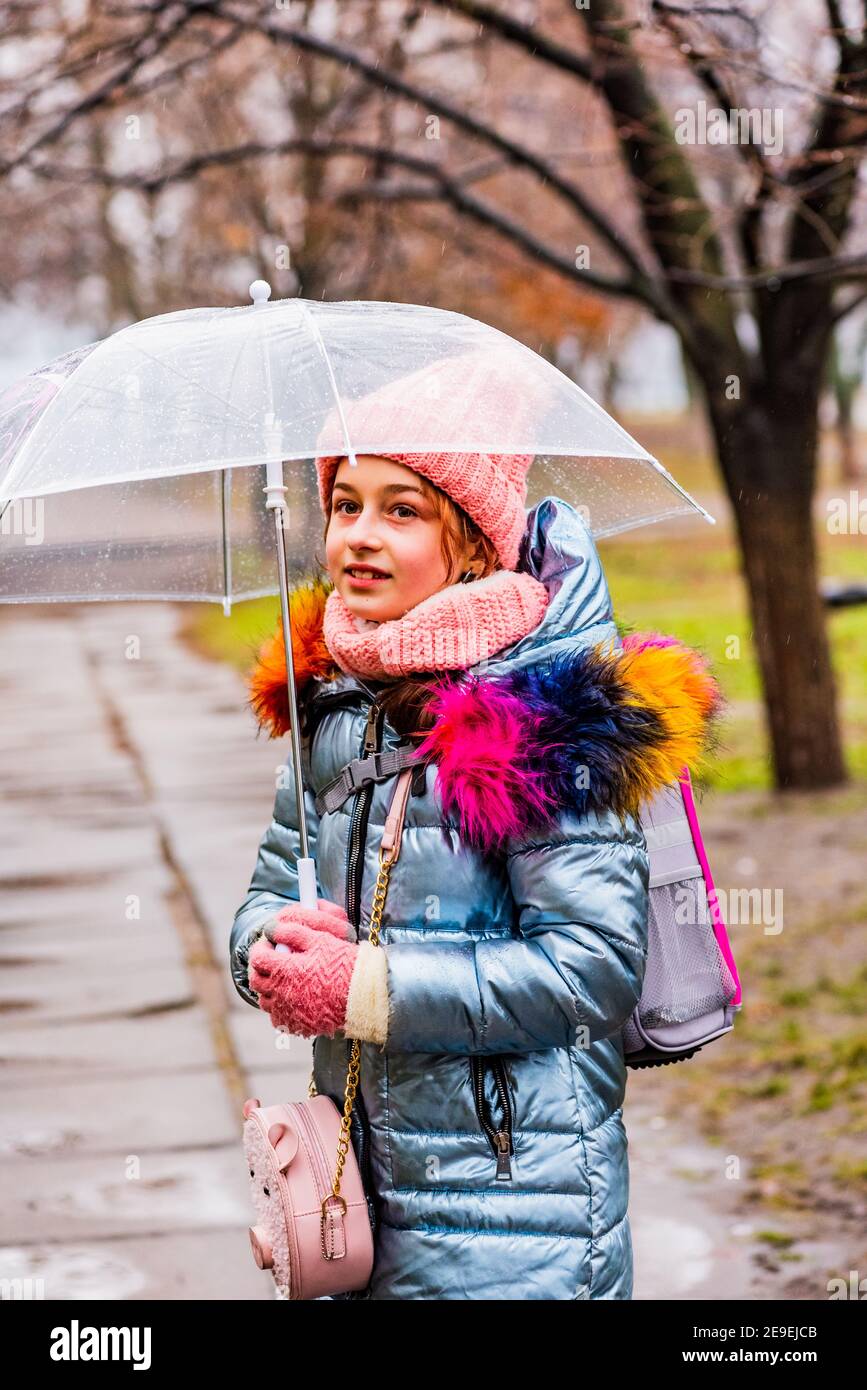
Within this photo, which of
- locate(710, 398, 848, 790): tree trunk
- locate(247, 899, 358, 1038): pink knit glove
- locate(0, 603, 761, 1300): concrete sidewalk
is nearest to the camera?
locate(247, 899, 358, 1038): pink knit glove

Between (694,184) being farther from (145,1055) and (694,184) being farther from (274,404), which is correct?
(274,404)

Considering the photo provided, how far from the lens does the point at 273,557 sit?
10.7 ft

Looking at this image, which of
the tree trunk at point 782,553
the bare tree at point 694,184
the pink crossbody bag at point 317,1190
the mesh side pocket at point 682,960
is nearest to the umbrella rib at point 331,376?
the pink crossbody bag at point 317,1190

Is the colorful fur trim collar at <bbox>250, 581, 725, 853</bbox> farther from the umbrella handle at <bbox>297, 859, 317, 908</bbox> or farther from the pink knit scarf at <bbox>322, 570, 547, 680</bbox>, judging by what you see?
the umbrella handle at <bbox>297, 859, 317, 908</bbox>

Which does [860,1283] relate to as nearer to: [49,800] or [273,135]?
[49,800]

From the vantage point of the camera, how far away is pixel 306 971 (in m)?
2.31

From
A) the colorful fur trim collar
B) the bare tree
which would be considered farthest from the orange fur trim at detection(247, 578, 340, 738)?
the bare tree

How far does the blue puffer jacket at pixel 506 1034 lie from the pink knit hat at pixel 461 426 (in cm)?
15

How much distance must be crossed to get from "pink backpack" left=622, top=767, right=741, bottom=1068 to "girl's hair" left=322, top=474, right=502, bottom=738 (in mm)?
380

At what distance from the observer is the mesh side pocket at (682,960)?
2.52 m

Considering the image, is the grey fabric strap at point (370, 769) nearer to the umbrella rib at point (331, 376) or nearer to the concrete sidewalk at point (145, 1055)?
the umbrella rib at point (331, 376)

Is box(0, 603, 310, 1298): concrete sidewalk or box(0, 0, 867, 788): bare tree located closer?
box(0, 603, 310, 1298): concrete sidewalk

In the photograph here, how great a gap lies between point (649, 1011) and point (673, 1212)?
2405 mm

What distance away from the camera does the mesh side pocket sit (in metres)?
2.52
